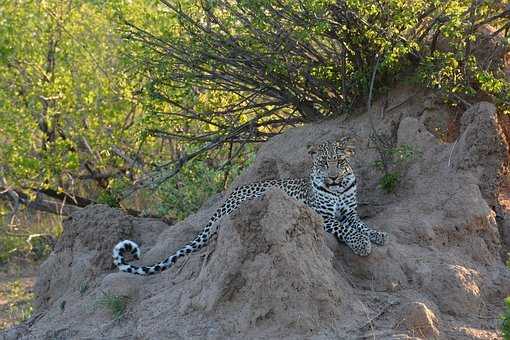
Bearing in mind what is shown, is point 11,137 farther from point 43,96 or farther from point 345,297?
point 345,297

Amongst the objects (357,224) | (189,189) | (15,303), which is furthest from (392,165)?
(15,303)

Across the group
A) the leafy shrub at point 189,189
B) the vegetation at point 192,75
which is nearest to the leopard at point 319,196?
the vegetation at point 192,75

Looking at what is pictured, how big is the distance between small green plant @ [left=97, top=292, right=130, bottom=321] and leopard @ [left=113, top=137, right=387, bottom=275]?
1.72 feet

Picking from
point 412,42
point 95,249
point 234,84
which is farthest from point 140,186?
point 412,42

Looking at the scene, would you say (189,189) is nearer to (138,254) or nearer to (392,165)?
(138,254)

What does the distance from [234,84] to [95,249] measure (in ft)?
9.73

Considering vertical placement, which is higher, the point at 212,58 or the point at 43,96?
the point at 43,96

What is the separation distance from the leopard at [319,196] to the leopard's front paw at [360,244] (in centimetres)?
33

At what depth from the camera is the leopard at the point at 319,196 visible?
8.24 meters

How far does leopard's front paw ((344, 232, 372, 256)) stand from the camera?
7.34m

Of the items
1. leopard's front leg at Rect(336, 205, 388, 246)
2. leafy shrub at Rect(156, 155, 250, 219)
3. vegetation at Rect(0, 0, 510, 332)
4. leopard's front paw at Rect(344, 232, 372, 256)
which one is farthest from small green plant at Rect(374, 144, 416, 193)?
leafy shrub at Rect(156, 155, 250, 219)

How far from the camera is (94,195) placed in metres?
16.2

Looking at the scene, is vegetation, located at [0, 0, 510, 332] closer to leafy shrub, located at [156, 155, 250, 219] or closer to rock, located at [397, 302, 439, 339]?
leafy shrub, located at [156, 155, 250, 219]

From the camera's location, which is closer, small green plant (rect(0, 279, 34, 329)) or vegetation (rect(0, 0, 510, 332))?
A: vegetation (rect(0, 0, 510, 332))
